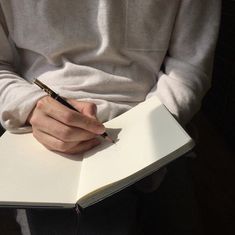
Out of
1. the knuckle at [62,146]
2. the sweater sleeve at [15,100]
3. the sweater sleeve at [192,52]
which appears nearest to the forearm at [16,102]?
the sweater sleeve at [15,100]

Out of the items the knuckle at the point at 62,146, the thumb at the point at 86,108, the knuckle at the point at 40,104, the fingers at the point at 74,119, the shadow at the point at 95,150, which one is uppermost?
the fingers at the point at 74,119

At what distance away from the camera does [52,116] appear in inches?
23.4

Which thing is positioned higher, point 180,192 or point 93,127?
point 93,127

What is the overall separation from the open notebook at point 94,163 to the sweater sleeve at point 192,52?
0.12 meters

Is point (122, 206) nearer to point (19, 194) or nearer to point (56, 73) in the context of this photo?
point (19, 194)

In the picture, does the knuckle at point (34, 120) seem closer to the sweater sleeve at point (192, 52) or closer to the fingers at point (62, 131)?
the fingers at point (62, 131)

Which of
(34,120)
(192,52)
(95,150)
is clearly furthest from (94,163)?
(192,52)

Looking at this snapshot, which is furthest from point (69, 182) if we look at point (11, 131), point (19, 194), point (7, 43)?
point (7, 43)

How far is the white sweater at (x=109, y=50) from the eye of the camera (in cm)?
69

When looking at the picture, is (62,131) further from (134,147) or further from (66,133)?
(134,147)

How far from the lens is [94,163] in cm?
54

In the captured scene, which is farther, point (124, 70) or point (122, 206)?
point (124, 70)

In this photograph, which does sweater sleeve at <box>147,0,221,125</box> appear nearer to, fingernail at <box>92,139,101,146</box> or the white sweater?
the white sweater

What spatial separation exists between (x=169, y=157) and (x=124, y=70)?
12.3 inches
